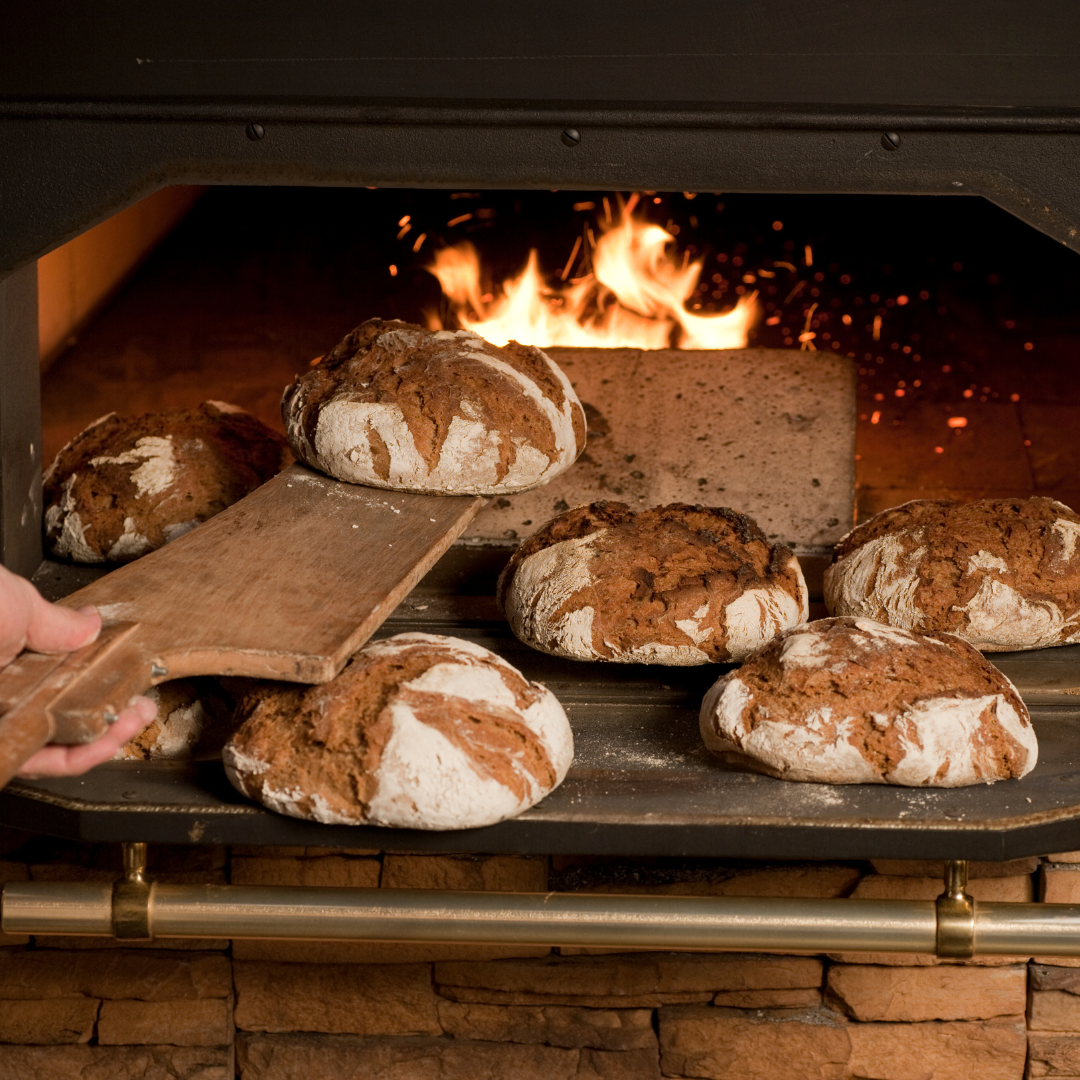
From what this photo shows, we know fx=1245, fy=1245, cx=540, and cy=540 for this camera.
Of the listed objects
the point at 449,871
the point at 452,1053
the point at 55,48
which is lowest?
the point at 452,1053

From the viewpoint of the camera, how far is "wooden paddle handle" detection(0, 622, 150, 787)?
120 cm

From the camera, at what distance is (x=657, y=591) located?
5.87 ft

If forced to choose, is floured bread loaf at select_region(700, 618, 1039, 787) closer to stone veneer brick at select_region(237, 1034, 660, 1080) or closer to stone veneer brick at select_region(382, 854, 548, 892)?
stone veneer brick at select_region(382, 854, 548, 892)

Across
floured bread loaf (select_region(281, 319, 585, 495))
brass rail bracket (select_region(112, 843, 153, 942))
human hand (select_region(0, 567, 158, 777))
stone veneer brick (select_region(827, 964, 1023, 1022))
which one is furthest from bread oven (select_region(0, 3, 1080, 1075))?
stone veneer brick (select_region(827, 964, 1023, 1022))

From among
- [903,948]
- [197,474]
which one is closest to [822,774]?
[903,948]

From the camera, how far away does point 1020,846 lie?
1.41 metres

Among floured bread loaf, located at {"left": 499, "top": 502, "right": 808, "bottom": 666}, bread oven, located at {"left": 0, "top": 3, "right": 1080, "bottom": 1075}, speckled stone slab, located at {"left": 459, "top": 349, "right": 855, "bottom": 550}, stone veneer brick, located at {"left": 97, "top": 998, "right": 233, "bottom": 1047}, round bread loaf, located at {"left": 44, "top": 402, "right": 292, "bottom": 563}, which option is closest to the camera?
bread oven, located at {"left": 0, "top": 3, "right": 1080, "bottom": 1075}

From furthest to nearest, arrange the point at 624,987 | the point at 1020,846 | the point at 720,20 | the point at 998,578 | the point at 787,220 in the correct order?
the point at 787,220, the point at 624,987, the point at 998,578, the point at 720,20, the point at 1020,846

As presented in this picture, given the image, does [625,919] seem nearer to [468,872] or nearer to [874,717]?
[874,717]

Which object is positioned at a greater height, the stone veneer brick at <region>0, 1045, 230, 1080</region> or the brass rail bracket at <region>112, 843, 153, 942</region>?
the brass rail bracket at <region>112, 843, 153, 942</region>

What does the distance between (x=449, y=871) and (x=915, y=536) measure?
35.3 inches

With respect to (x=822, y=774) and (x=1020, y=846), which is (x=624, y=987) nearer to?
(x=822, y=774)

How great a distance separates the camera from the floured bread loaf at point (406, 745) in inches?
54.0

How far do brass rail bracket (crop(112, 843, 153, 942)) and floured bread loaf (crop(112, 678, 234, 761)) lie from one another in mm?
141
